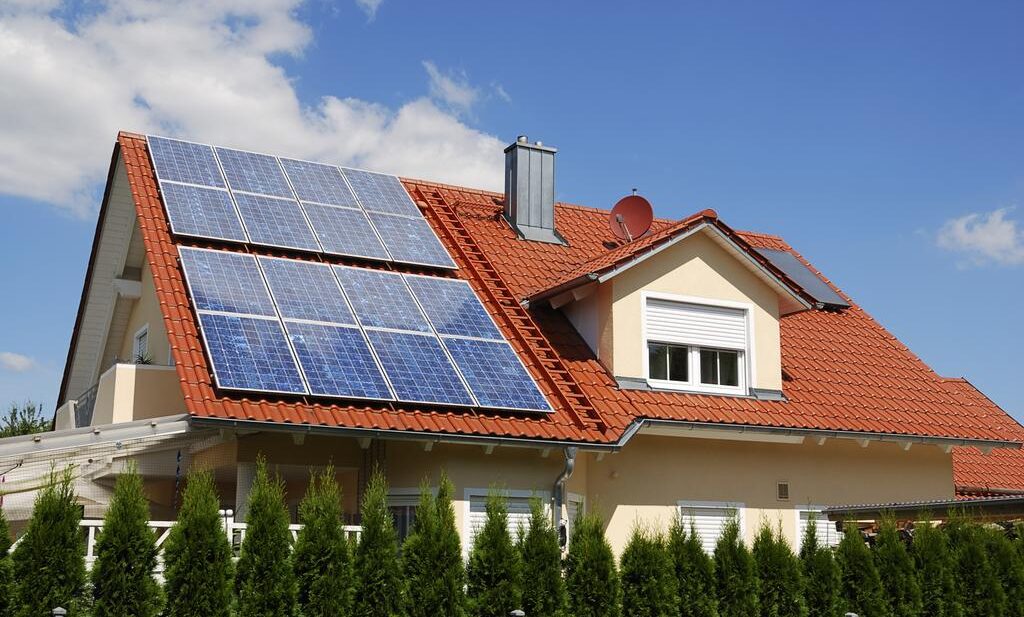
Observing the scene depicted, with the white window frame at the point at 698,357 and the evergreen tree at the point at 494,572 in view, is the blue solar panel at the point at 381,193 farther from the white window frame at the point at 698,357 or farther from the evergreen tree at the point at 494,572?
the evergreen tree at the point at 494,572

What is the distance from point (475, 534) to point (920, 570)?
21.5 ft

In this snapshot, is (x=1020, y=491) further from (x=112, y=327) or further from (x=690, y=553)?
(x=112, y=327)

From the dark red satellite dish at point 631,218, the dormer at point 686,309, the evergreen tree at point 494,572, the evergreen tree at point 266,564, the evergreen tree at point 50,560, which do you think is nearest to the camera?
the evergreen tree at point 50,560

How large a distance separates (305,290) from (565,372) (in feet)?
13.6

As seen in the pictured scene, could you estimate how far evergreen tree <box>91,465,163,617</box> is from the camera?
11.1m

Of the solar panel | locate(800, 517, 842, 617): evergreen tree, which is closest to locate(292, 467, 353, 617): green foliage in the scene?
locate(800, 517, 842, 617): evergreen tree

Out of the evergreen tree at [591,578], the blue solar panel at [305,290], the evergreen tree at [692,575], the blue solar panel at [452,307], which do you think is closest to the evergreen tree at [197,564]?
the evergreen tree at [591,578]

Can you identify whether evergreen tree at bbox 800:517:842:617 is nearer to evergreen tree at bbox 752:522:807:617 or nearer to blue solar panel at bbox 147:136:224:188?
evergreen tree at bbox 752:522:807:617

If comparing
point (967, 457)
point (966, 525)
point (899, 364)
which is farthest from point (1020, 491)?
point (966, 525)

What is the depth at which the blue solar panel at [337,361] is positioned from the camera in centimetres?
1465

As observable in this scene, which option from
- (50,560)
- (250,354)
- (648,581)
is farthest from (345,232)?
(50,560)

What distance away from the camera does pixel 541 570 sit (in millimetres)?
13070

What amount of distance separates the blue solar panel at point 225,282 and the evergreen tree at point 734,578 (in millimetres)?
6881

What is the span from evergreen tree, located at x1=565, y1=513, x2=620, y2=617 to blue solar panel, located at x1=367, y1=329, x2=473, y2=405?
9.28ft
